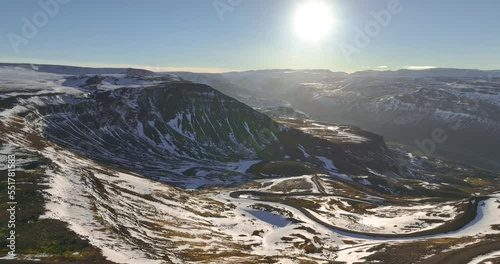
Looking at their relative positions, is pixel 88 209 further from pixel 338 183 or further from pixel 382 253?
pixel 338 183

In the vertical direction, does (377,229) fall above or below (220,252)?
below

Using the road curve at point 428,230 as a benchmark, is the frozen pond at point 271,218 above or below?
Result: below

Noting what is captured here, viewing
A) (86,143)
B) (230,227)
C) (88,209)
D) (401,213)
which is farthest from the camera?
(86,143)

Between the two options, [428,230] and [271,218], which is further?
[271,218]

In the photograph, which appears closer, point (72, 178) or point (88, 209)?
point (88, 209)

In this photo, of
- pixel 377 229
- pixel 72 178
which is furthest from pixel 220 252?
pixel 377 229

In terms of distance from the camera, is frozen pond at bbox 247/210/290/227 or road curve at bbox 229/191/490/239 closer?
road curve at bbox 229/191/490/239

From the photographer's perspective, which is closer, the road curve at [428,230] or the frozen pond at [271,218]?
the road curve at [428,230]

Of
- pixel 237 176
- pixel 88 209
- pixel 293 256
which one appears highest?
pixel 88 209

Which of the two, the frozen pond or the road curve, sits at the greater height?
the road curve

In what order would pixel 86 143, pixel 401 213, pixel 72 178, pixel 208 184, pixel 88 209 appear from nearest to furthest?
pixel 88 209 < pixel 72 178 < pixel 401 213 < pixel 208 184 < pixel 86 143

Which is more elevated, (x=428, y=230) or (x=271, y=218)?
(x=428, y=230)
